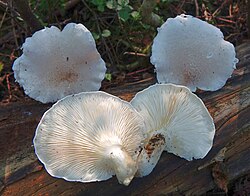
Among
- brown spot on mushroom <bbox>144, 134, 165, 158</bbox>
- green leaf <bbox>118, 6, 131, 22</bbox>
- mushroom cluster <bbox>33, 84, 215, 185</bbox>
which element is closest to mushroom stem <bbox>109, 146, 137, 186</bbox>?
mushroom cluster <bbox>33, 84, 215, 185</bbox>

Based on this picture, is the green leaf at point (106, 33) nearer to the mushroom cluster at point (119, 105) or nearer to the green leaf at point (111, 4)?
the green leaf at point (111, 4)

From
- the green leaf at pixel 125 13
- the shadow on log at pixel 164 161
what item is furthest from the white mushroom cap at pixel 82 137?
the green leaf at pixel 125 13

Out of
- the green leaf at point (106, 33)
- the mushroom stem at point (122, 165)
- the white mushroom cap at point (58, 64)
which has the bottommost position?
the mushroom stem at point (122, 165)

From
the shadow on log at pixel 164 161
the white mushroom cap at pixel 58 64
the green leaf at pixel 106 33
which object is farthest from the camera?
the green leaf at pixel 106 33

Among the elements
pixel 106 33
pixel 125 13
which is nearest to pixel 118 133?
pixel 125 13

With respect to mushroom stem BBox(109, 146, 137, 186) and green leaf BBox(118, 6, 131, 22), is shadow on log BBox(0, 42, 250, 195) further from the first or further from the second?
green leaf BBox(118, 6, 131, 22)

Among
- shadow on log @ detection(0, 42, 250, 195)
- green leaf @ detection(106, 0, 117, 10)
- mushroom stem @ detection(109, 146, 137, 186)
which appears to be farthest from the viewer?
green leaf @ detection(106, 0, 117, 10)
